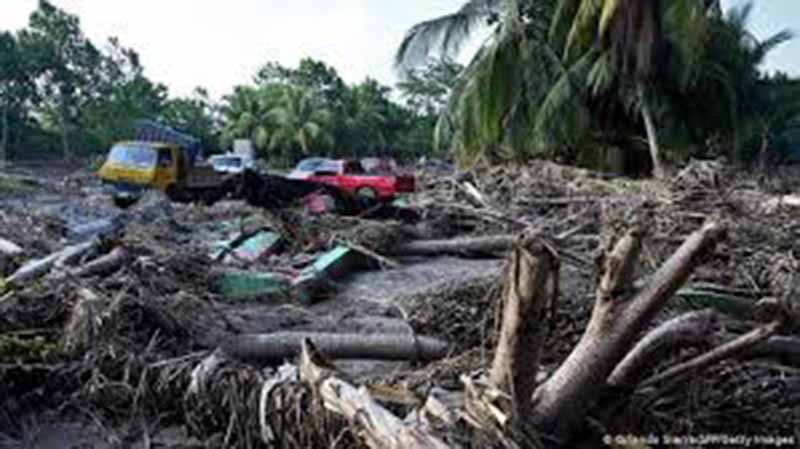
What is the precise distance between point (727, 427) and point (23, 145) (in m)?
45.7

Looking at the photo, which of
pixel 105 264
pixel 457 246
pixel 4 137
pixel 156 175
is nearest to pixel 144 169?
pixel 156 175

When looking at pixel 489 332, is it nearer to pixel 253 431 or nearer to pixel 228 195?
pixel 253 431

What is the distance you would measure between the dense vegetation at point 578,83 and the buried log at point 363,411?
13.3 metres

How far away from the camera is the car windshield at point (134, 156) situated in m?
18.4

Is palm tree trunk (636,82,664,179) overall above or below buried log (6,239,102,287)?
above

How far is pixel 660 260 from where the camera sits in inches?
325

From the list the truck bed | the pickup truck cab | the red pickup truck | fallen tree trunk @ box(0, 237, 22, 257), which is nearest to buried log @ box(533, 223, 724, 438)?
fallen tree trunk @ box(0, 237, 22, 257)

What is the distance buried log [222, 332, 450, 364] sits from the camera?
5.71 metres

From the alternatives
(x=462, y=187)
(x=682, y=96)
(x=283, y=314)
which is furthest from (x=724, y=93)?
(x=283, y=314)

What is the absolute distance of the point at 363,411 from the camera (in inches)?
139

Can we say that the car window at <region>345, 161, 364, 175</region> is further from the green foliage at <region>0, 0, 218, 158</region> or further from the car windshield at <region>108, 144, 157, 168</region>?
the green foliage at <region>0, 0, 218, 158</region>

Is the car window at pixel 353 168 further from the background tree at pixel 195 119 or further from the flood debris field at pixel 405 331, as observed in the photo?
the background tree at pixel 195 119

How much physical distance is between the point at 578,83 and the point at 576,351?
1552 centimetres

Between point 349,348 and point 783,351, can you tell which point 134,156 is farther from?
point 783,351
